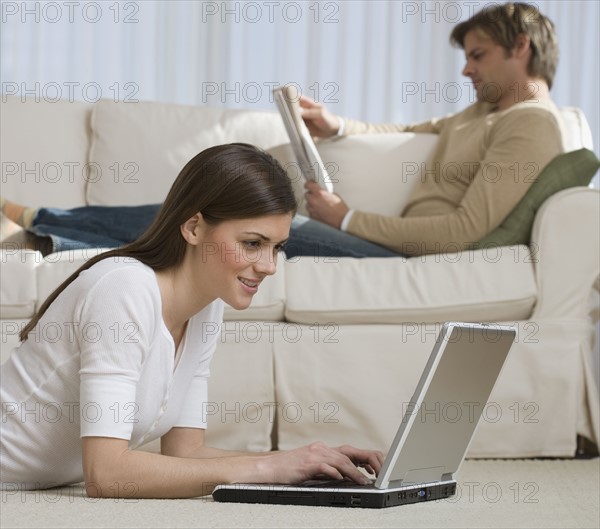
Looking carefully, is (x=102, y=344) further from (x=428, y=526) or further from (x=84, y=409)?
(x=428, y=526)

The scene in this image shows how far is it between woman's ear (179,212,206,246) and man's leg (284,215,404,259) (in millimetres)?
1045

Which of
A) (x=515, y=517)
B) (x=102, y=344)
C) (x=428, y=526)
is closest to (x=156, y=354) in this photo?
(x=102, y=344)

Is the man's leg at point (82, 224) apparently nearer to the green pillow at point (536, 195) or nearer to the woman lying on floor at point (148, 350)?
the green pillow at point (536, 195)

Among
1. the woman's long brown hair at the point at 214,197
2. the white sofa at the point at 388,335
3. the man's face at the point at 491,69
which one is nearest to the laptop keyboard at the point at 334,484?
the woman's long brown hair at the point at 214,197

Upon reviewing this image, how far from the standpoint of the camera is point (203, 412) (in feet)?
5.16

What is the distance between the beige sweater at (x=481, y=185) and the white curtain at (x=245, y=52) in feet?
3.63

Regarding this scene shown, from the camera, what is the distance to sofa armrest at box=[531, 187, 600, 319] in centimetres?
234

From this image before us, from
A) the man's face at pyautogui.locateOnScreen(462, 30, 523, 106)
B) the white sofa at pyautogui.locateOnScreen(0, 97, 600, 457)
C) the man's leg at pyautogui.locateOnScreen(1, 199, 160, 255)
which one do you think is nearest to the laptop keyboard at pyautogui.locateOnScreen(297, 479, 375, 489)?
the white sofa at pyautogui.locateOnScreen(0, 97, 600, 457)

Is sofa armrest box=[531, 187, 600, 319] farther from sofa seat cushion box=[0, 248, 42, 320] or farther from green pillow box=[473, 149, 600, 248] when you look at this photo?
sofa seat cushion box=[0, 248, 42, 320]

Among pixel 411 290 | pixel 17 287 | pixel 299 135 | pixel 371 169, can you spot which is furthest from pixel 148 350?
pixel 371 169

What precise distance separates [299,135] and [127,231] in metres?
0.55

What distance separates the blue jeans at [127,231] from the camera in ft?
7.93

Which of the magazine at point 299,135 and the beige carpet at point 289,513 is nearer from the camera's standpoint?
the beige carpet at point 289,513

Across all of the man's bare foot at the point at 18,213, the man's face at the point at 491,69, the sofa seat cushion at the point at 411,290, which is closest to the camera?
the sofa seat cushion at the point at 411,290
